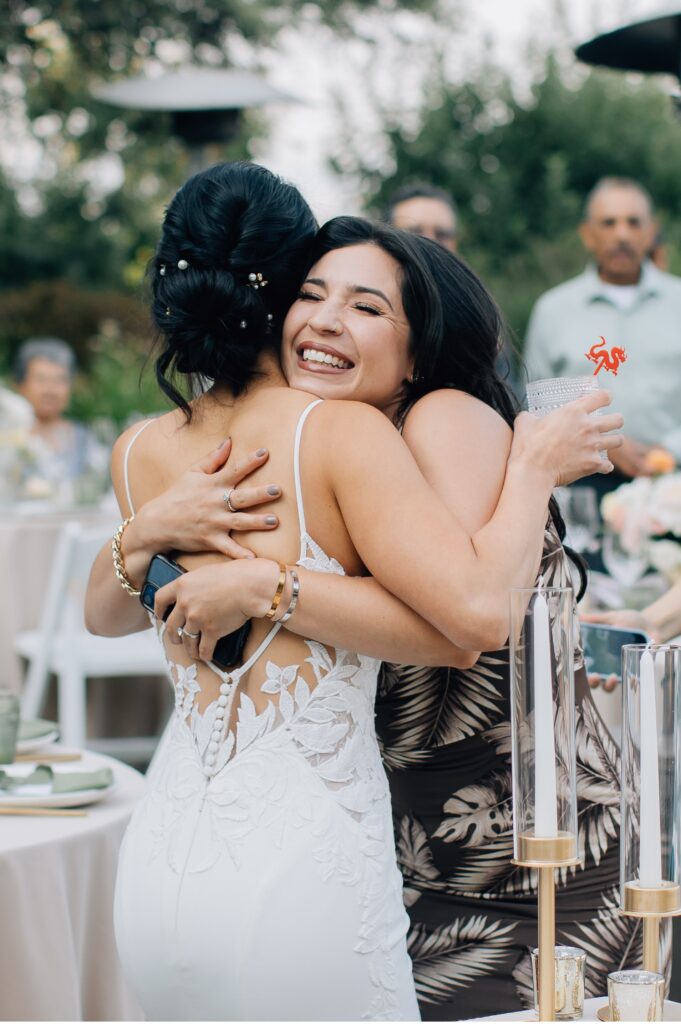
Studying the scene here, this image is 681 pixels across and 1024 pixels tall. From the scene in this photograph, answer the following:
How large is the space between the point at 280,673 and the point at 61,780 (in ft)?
2.84

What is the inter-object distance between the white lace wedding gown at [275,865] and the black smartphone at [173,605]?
0.09ft

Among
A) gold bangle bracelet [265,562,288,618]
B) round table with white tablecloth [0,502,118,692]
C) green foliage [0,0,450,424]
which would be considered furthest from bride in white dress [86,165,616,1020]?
green foliage [0,0,450,424]

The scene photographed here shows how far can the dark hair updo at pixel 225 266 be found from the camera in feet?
6.03

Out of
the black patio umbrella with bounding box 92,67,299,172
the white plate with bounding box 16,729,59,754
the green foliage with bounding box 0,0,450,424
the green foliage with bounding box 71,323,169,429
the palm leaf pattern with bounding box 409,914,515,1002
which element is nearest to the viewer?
the palm leaf pattern with bounding box 409,914,515,1002

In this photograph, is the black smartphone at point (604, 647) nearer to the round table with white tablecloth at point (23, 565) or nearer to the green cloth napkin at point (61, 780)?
the green cloth napkin at point (61, 780)

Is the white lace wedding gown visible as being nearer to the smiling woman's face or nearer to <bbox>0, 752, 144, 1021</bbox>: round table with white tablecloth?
the smiling woman's face

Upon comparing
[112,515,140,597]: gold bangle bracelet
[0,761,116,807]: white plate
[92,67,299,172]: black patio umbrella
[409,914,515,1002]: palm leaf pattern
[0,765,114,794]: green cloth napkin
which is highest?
[92,67,299,172]: black patio umbrella

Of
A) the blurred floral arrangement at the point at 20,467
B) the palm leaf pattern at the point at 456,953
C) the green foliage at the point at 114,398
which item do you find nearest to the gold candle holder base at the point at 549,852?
the palm leaf pattern at the point at 456,953

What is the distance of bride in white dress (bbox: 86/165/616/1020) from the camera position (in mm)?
1686

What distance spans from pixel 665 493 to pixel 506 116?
15.5 meters

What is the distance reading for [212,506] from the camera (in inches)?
71.5

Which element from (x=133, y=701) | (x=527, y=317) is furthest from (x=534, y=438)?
(x=527, y=317)

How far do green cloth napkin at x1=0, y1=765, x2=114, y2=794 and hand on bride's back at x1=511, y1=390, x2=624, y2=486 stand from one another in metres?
1.12

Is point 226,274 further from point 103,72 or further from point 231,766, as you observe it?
point 103,72
